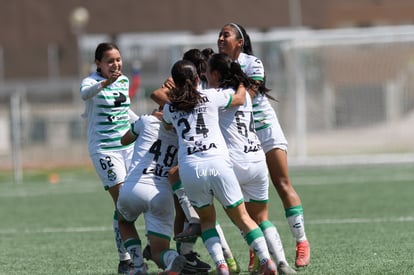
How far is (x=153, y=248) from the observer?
8.05m

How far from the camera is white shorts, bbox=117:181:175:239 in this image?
7.96 m

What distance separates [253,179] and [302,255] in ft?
3.07

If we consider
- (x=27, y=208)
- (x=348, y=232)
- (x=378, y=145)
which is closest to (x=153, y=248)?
(x=348, y=232)

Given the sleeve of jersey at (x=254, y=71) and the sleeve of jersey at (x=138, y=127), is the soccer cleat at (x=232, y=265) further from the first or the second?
the sleeve of jersey at (x=254, y=71)

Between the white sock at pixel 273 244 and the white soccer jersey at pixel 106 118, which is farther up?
the white soccer jersey at pixel 106 118

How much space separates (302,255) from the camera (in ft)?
28.7

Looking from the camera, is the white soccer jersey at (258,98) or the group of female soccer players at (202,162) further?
the white soccer jersey at (258,98)

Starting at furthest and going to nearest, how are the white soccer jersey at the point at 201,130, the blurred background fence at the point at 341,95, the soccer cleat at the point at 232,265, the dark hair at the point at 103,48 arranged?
the blurred background fence at the point at 341,95 < the dark hair at the point at 103,48 < the soccer cleat at the point at 232,265 < the white soccer jersey at the point at 201,130

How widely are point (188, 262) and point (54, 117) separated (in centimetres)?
2092

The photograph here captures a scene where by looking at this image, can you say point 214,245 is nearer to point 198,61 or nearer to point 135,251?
point 135,251

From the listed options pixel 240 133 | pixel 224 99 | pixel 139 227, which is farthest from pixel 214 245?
pixel 139 227

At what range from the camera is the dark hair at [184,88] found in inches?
305

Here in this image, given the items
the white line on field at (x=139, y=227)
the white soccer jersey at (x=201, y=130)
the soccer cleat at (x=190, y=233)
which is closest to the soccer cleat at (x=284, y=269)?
the soccer cleat at (x=190, y=233)

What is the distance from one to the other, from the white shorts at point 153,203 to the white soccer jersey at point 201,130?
1.20 feet
